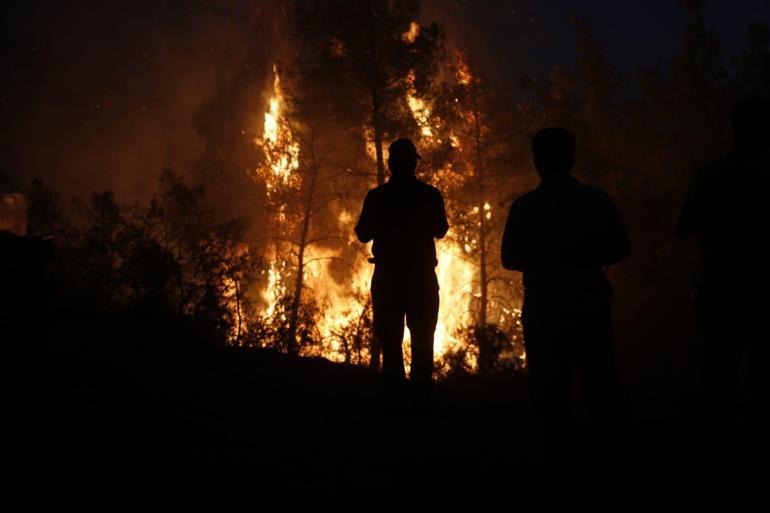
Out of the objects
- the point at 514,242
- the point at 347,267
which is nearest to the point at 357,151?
the point at 347,267

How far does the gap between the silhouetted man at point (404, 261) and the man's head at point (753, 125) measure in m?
2.25

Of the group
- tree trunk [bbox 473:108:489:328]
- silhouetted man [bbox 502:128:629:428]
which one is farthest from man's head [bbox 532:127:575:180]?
tree trunk [bbox 473:108:489:328]

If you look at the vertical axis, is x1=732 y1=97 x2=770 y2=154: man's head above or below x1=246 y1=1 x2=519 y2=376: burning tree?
below

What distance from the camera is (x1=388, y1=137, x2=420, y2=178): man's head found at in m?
4.61

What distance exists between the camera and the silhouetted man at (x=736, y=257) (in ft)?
10.5

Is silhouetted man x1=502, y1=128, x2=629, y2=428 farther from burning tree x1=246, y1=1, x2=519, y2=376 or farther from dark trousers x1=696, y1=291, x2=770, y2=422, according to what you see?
burning tree x1=246, y1=1, x2=519, y2=376

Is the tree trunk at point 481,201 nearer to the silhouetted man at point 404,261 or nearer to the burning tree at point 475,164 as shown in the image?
the burning tree at point 475,164

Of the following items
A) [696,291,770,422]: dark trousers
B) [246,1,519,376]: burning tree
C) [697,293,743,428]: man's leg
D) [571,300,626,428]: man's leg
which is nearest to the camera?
[571,300,626,428]: man's leg

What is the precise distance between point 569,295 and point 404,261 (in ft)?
6.28

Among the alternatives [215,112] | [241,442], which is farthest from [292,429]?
[215,112]

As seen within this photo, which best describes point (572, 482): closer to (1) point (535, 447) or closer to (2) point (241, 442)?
(1) point (535, 447)

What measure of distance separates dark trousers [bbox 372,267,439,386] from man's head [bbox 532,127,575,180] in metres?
1.73

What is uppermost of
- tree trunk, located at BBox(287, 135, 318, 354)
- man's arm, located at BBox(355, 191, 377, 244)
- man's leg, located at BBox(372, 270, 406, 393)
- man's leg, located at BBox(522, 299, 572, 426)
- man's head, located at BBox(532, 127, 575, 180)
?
tree trunk, located at BBox(287, 135, 318, 354)

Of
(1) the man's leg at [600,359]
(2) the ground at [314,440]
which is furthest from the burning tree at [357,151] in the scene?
(1) the man's leg at [600,359]
